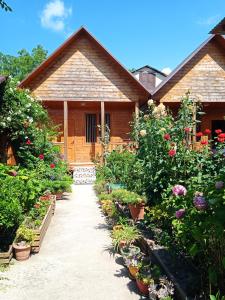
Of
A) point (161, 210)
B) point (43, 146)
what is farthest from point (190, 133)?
point (43, 146)

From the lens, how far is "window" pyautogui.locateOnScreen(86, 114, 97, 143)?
1803 cm

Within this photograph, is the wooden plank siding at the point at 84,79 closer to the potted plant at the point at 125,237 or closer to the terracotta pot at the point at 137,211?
the terracotta pot at the point at 137,211

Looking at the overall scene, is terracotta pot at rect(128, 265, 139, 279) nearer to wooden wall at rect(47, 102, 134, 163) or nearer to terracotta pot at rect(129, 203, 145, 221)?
terracotta pot at rect(129, 203, 145, 221)

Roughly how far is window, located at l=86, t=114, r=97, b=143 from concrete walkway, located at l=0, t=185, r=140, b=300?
394 inches

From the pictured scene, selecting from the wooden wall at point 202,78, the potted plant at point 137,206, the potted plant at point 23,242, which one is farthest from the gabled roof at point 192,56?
the potted plant at point 23,242

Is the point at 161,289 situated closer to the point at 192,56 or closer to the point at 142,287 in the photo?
the point at 142,287

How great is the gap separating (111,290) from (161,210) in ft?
5.90

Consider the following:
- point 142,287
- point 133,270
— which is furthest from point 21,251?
point 142,287

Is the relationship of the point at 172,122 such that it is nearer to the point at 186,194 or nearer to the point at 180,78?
the point at 186,194

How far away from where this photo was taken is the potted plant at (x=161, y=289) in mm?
4176

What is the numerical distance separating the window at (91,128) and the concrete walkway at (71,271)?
1000 cm

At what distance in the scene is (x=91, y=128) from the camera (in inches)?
714

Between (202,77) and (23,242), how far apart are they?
44.1ft

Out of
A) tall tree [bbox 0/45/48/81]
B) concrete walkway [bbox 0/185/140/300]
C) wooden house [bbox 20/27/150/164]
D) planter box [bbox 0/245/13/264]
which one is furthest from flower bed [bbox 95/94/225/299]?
tall tree [bbox 0/45/48/81]
